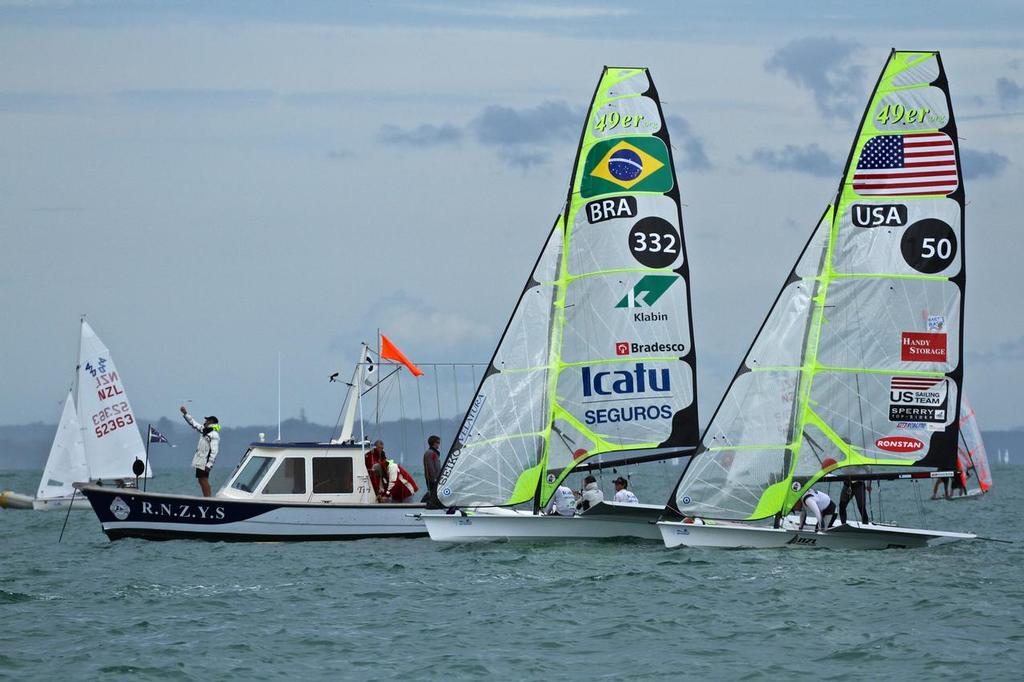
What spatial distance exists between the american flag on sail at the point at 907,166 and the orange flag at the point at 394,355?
32.4ft

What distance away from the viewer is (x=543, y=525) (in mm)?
28547

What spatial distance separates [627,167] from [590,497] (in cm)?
638

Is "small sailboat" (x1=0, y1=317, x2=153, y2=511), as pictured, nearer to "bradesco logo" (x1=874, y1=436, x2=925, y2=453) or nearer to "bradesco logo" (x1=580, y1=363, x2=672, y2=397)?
"bradesco logo" (x1=580, y1=363, x2=672, y2=397)

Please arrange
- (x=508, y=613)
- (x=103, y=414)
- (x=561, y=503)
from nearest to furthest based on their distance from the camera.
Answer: (x=508, y=613), (x=561, y=503), (x=103, y=414)

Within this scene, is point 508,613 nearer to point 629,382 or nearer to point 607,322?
point 629,382

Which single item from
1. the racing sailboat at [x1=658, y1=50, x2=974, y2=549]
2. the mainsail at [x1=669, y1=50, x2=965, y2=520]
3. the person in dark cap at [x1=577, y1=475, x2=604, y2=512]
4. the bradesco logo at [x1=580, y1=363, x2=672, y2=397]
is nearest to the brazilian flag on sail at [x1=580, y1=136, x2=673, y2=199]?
the bradesco logo at [x1=580, y1=363, x2=672, y2=397]

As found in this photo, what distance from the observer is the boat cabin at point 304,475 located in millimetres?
30672

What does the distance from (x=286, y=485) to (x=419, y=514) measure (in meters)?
3.04

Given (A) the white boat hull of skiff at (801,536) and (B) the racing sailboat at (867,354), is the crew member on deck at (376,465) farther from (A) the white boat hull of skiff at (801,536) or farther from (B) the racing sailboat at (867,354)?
(A) the white boat hull of skiff at (801,536)

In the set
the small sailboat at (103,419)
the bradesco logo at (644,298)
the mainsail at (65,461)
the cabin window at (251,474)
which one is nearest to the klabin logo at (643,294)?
the bradesco logo at (644,298)

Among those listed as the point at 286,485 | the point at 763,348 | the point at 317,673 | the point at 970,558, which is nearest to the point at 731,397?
the point at 763,348

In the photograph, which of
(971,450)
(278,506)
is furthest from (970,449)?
(278,506)

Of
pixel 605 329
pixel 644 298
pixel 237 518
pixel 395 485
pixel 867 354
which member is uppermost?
pixel 644 298

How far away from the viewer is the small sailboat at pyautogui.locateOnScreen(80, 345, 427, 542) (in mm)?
29922
